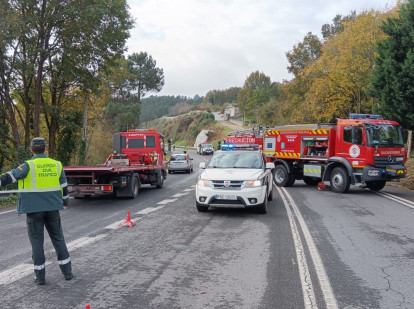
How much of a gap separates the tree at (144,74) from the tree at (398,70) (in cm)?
4255

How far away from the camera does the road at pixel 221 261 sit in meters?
4.49

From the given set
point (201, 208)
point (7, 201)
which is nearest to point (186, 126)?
point (7, 201)

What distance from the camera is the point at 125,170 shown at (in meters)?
12.2

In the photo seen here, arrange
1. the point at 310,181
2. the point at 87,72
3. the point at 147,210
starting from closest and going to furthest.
→ 1. the point at 147,210
2. the point at 310,181
3. the point at 87,72

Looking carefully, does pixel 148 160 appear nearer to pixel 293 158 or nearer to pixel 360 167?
pixel 293 158

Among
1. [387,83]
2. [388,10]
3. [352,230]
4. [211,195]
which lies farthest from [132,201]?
[388,10]

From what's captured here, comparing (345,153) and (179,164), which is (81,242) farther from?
(179,164)

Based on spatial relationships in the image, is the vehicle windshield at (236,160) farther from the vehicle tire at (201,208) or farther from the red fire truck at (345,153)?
the red fire truck at (345,153)

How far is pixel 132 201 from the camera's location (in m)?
12.7

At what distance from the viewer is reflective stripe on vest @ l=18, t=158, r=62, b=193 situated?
5000 mm

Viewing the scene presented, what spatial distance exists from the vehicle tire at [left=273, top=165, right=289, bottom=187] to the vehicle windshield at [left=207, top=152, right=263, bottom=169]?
6.95m

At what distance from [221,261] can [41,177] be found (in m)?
2.83

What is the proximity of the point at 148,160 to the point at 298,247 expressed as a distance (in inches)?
442

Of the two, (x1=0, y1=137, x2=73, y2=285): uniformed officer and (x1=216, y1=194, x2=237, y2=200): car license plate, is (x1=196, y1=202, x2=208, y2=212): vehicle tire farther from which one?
(x1=0, y1=137, x2=73, y2=285): uniformed officer
